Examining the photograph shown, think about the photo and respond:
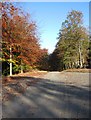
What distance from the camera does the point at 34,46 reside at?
30.9 meters

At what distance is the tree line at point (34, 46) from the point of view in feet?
81.1

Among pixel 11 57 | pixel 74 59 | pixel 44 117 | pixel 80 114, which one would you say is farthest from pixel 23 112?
pixel 74 59

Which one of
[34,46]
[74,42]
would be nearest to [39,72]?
[34,46]

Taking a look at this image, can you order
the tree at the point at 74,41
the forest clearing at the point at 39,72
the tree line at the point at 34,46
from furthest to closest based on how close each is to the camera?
the tree at the point at 74,41
the tree line at the point at 34,46
the forest clearing at the point at 39,72

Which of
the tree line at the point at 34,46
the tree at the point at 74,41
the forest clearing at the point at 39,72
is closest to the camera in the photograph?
the forest clearing at the point at 39,72

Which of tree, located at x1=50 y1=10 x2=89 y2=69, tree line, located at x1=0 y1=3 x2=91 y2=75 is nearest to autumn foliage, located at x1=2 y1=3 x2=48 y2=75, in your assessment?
tree line, located at x1=0 y1=3 x2=91 y2=75

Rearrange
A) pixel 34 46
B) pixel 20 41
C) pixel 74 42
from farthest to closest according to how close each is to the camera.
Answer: pixel 74 42 < pixel 34 46 < pixel 20 41

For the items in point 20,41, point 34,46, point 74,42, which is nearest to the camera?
point 20,41

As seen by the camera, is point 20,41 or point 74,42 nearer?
point 20,41

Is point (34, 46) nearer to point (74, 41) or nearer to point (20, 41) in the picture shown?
point (20, 41)

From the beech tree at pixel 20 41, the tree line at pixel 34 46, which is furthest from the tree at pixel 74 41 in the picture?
the beech tree at pixel 20 41

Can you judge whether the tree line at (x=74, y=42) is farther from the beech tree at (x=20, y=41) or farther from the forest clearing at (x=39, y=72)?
the beech tree at (x=20, y=41)

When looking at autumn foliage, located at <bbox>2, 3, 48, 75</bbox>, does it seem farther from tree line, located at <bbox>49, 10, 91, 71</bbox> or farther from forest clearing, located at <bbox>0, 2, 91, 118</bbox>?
tree line, located at <bbox>49, 10, 91, 71</bbox>

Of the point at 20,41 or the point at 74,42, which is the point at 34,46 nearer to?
the point at 20,41
